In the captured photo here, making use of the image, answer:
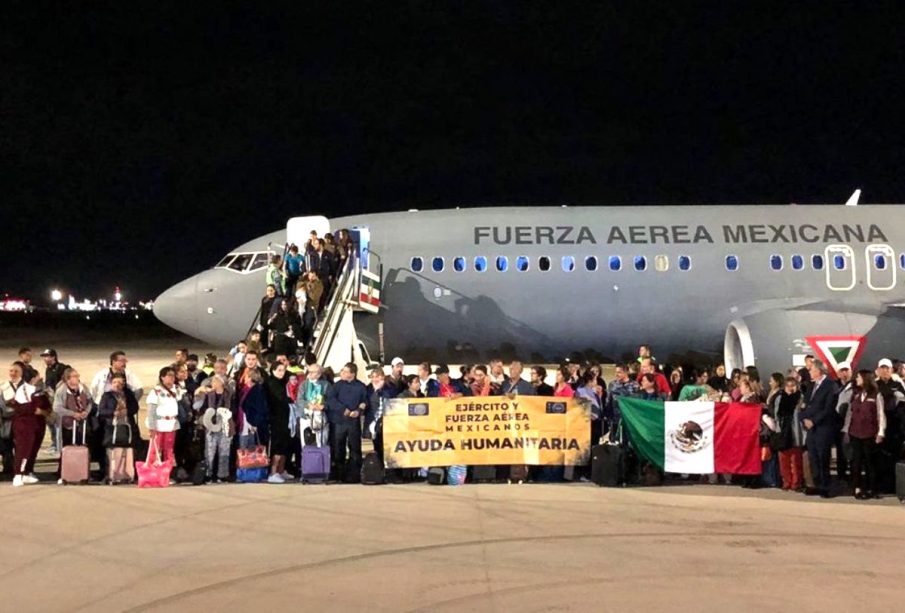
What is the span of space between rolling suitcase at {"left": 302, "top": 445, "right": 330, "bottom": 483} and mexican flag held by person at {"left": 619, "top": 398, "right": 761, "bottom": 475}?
13.9 ft

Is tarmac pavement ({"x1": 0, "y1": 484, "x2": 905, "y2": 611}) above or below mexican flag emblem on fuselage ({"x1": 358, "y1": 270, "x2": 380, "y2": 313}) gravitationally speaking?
below

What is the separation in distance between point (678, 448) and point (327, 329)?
7.32 m

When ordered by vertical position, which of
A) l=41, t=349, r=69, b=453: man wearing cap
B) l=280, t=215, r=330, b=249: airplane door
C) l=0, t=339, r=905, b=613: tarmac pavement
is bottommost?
l=0, t=339, r=905, b=613: tarmac pavement

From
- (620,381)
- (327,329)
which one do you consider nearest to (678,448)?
(620,381)

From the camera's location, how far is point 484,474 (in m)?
12.9

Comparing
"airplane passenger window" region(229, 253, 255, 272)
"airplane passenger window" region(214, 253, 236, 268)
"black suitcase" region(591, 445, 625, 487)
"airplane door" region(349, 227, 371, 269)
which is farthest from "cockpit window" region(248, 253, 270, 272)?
"black suitcase" region(591, 445, 625, 487)

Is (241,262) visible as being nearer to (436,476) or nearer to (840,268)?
(436,476)

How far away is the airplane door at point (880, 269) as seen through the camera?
20531 mm

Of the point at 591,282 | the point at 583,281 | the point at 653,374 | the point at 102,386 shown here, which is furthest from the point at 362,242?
the point at 653,374

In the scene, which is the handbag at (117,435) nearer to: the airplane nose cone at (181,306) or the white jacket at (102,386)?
the white jacket at (102,386)

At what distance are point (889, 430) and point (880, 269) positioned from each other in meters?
9.65

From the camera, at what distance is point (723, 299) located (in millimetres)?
20484

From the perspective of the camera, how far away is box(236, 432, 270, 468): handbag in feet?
41.6

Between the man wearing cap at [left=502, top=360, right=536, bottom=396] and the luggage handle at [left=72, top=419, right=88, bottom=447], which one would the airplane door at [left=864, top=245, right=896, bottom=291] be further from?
the luggage handle at [left=72, top=419, right=88, bottom=447]
